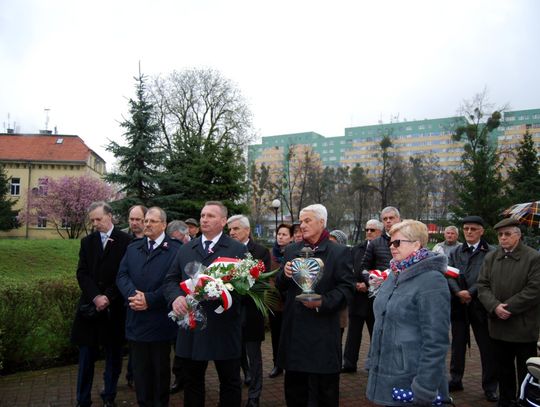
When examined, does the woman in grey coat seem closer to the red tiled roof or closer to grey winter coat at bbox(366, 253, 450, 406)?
grey winter coat at bbox(366, 253, 450, 406)

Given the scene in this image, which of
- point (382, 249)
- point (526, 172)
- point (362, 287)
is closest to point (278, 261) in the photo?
point (362, 287)

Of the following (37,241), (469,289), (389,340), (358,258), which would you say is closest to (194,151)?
(37,241)

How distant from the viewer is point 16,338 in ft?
21.3

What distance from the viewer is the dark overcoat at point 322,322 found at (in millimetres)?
4086

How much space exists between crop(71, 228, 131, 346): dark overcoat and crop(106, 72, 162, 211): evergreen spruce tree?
12056 millimetres

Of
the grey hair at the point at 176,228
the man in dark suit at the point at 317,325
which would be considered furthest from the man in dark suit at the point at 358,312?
the man in dark suit at the point at 317,325

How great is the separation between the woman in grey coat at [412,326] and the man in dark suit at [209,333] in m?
1.33

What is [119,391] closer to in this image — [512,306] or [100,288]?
[100,288]

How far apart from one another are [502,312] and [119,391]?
183 inches

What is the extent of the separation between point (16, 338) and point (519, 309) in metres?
6.38

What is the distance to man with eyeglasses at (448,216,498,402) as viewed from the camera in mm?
5883

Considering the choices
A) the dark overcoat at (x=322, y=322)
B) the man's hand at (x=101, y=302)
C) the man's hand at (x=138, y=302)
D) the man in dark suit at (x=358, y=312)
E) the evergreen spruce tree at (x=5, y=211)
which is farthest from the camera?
the evergreen spruce tree at (x=5, y=211)

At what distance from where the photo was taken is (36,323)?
6.64 metres

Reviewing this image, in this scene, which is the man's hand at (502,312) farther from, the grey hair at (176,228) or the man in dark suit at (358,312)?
the grey hair at (176,228)
